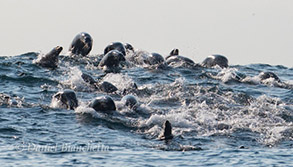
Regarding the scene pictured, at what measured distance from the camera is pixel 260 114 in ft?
78.4

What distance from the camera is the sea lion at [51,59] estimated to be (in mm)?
31594

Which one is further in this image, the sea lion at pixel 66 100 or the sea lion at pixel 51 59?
the sea lion at pixel 51 59

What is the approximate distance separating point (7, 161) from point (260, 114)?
10.8 meters

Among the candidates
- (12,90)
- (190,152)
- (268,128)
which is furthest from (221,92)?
(190,152)

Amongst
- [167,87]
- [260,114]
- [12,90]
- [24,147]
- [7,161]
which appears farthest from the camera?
[167,87]

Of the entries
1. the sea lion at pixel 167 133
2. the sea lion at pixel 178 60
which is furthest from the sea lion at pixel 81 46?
the sea lion at pixel 167 133

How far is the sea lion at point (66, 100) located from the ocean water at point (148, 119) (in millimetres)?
245

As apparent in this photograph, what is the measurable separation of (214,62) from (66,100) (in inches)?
536

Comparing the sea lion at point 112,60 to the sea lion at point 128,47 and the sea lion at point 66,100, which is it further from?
the sea lion at point 66,100

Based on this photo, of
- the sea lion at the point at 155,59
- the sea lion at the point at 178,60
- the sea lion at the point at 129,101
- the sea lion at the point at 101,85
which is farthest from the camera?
the sea lion at the point at 178,60

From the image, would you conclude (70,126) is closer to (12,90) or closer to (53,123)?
(53,123)

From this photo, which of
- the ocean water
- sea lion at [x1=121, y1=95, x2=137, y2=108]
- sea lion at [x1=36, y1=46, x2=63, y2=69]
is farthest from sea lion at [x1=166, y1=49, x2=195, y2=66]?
sea lion at [x1=121, y1=95, x2=137, y2=108]

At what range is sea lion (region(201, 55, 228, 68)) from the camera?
35188mm

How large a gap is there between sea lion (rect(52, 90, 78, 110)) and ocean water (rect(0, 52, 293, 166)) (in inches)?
9.6
